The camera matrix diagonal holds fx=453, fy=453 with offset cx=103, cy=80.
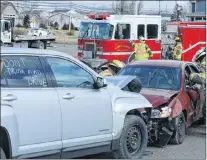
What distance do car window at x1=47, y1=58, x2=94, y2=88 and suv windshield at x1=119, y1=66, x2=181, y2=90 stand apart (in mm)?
2918

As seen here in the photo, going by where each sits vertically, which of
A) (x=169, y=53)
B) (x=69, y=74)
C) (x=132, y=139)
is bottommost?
(x=132, y=139)

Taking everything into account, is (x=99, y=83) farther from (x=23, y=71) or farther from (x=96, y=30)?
(x=96, y=30)

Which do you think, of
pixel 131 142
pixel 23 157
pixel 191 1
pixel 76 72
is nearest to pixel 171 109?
pixel 131 142

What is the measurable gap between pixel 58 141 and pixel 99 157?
1678mm

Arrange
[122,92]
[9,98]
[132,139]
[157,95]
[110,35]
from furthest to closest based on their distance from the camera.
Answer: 1. [110,35]
2. [157,95]
3. [132,139]
4. [122,92]
5. [9,98]

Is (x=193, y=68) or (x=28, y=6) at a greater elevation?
(x=28, y=6)

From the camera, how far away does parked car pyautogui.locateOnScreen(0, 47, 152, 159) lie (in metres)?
5.00

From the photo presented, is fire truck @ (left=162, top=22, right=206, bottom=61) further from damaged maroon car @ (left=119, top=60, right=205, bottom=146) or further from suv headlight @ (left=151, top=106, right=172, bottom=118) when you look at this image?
suv headlight @ (left=151, top=106, right=172, bottom=118)

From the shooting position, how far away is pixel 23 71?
210 inches

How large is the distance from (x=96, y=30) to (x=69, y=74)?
505 inches

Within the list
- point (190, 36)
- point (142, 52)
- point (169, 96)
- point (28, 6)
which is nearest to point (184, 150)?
point (169, 96)

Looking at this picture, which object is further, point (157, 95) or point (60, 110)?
point (157, 95)

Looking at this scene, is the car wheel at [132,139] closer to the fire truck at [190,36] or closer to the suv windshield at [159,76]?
the suv windshield at [159,76]

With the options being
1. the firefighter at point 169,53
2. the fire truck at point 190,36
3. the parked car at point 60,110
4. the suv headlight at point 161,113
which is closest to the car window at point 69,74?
the parked car at point 60,110
